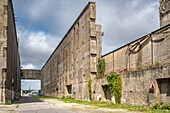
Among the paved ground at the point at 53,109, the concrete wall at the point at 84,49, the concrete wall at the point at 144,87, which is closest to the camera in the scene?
the concrete wall at the point at 144,87

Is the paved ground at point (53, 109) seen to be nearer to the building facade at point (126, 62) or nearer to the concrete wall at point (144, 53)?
the building facade at point (126, 62)

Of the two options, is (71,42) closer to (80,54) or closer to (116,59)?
(80,54)

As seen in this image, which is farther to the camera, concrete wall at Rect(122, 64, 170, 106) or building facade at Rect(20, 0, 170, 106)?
A: building facade at Rect(20, 0, 170, 106)

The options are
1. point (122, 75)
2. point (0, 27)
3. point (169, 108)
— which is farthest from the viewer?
point (0, 27)

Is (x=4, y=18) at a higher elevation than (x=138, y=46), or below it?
higher

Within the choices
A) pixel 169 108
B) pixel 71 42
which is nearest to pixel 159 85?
pixel 169 108

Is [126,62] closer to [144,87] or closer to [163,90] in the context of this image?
[144,87]

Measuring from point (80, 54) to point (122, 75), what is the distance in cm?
1397

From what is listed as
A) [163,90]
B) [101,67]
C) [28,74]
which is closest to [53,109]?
[163,90]

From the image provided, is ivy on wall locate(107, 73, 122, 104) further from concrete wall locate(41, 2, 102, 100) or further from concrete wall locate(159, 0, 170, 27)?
concrete wall locate(159, 0, 170, 27)

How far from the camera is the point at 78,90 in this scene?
1236 inches

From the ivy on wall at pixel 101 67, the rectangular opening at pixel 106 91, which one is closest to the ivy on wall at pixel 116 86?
the rectangular opening at pixel 106 91

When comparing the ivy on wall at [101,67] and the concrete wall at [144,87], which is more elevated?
the ivy on wall at [101,67]

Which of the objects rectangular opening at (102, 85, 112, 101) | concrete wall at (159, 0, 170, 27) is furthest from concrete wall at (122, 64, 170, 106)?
concrete wall at (159, 0, 170, 27)
